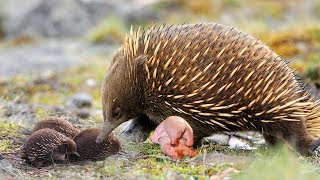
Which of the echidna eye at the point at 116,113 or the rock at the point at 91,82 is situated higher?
the echidna eye at the point at 116,113

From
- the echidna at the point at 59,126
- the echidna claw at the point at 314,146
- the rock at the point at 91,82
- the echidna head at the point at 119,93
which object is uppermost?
the echidna head at the point at 119,93

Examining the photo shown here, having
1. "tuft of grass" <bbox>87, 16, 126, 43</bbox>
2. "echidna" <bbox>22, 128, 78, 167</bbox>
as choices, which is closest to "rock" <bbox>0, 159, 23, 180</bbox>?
"echidna" <bbox>22, 128, 78, 167</bbox>

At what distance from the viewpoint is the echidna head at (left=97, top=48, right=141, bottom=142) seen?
6480 millimetres

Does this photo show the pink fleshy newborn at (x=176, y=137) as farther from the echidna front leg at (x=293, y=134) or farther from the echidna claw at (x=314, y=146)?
the echidna claw at (x=314, y=146)

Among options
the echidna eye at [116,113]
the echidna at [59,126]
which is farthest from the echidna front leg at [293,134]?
the echidna at [59,126]

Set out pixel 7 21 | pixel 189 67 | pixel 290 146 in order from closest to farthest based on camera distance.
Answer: pixel 189 67
pixel 290 146
pixel 7 21

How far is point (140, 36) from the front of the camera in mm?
6672

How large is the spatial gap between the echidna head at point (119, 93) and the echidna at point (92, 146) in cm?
14

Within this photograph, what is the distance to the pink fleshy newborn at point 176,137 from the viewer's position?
250 inches

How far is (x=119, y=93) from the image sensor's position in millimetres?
6484

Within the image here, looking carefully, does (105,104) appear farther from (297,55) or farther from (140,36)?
(297,55)

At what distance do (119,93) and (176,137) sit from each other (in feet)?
2.15

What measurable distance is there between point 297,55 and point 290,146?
6.98m

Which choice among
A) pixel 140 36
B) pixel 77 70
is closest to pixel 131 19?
pixel 77 70
